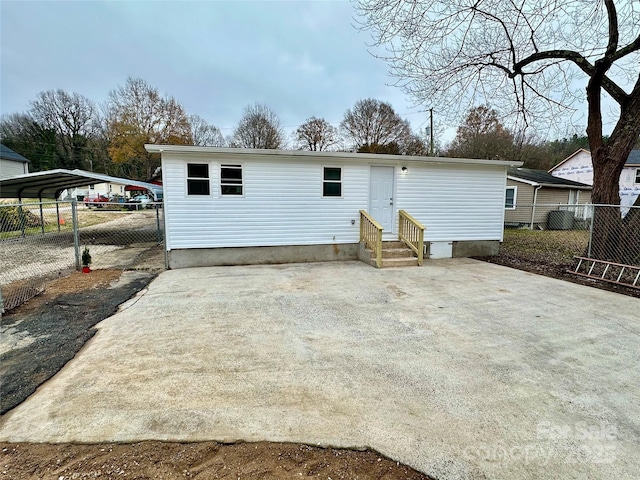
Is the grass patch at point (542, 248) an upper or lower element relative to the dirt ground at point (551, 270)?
upper

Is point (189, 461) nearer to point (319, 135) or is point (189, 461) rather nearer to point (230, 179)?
point (230, 179)

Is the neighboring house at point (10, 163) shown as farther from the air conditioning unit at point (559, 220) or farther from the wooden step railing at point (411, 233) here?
the air conditioning unit at point (559, 220)

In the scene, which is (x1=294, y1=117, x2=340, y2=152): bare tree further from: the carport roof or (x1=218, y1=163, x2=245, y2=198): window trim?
(x1=218, y1=163, x2=245, y2=198): window trim

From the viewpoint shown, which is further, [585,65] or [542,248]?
[542,248]

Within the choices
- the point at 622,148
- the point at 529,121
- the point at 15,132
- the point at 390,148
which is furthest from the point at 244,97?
the point at 622,148

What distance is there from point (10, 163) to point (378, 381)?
1326 inches

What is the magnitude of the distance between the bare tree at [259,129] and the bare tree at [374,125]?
22.0 feet

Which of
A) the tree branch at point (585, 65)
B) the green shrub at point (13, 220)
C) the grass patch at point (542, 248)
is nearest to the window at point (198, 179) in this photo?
the green shrub at point (13, 220)

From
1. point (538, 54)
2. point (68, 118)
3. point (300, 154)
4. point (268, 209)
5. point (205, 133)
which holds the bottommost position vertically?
point (268, 209)

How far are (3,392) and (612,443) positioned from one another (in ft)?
14.7

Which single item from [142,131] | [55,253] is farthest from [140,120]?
[55,253]

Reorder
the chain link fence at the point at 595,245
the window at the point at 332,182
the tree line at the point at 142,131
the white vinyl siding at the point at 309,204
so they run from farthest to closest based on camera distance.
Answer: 1. the tree line at the point at 142,131
2. the window at the point at 332,182
3. the white vinyl siding at the point at 309,204
4. the chain link fence at the point at 595,245

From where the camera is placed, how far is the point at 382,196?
8.62 meters

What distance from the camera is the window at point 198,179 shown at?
23.9 ft
